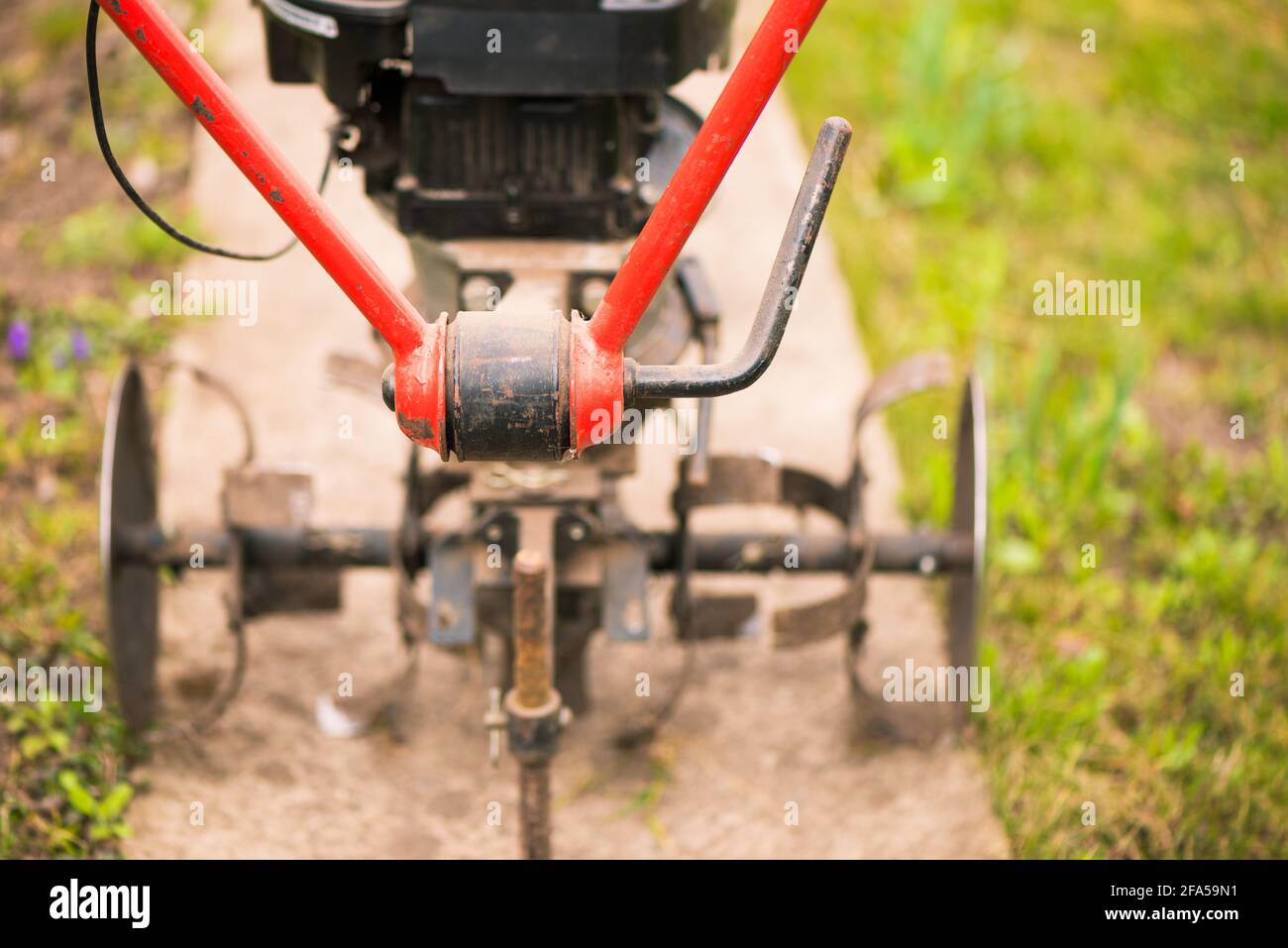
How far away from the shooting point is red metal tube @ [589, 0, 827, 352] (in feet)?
4.75

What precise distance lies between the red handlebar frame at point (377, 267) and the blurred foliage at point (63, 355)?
123 cm

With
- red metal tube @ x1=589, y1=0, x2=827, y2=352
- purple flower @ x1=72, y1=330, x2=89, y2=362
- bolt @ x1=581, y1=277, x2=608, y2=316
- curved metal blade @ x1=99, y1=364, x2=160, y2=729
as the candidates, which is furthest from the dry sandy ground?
red metal tube @ x1=589, y1=0, x2=827, y2=352

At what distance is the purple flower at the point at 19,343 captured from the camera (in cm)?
331

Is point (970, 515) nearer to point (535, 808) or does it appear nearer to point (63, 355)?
point (535, 808)

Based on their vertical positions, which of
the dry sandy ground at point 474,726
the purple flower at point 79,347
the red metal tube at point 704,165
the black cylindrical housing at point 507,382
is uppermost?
the red metal tube at point 704,165

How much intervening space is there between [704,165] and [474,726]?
1.44m

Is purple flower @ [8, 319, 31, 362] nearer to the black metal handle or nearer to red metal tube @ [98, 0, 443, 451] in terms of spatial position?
red metal tube @ [98, 0, 443, 451]

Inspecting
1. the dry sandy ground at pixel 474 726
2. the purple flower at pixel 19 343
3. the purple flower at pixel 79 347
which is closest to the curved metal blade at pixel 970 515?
the dry sandy ground at pixel 474 726

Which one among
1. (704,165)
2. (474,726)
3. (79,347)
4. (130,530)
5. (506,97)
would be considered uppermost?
(506,97)

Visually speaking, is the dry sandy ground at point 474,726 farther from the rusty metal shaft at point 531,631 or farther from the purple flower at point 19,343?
the rusty metal shaft at point 531,631

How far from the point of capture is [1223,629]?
294cm

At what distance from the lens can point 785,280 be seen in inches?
60.1

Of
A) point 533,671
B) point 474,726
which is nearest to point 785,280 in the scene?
point 533,671
